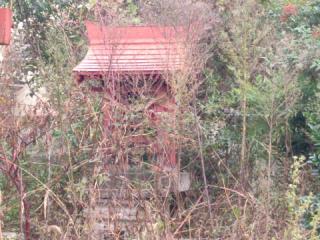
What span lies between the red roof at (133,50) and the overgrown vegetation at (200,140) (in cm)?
11

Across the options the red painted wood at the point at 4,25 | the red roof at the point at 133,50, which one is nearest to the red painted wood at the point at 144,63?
the red roof at the point at 133,50

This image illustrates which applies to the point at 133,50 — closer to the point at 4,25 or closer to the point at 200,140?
the point at 200,140

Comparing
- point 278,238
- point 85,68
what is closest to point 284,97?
point 278,238

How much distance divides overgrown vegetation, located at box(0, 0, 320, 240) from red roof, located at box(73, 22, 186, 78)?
11 centimetres

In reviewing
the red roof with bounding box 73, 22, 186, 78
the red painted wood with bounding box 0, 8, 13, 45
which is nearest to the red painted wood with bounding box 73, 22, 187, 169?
the red roof with bounding box 73, 22, 186, 78

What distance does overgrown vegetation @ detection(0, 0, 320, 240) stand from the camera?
3.51 metres

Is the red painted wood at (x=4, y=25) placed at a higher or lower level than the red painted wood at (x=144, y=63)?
higher

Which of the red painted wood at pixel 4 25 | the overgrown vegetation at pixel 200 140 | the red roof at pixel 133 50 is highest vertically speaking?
the red painted wood at pixel 4 25

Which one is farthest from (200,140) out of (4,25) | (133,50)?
(4,25)

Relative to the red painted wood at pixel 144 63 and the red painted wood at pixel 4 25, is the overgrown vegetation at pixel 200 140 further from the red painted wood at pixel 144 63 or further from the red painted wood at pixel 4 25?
the red painted wood at pixel 4 25

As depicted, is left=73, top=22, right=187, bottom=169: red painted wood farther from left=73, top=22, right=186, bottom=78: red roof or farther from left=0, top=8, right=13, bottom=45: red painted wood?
left=0, top=8, right=13, bottom=45: red painted wood

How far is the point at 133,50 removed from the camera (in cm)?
510

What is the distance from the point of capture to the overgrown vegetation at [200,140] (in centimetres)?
351

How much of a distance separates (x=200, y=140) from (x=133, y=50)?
4.42 ft
